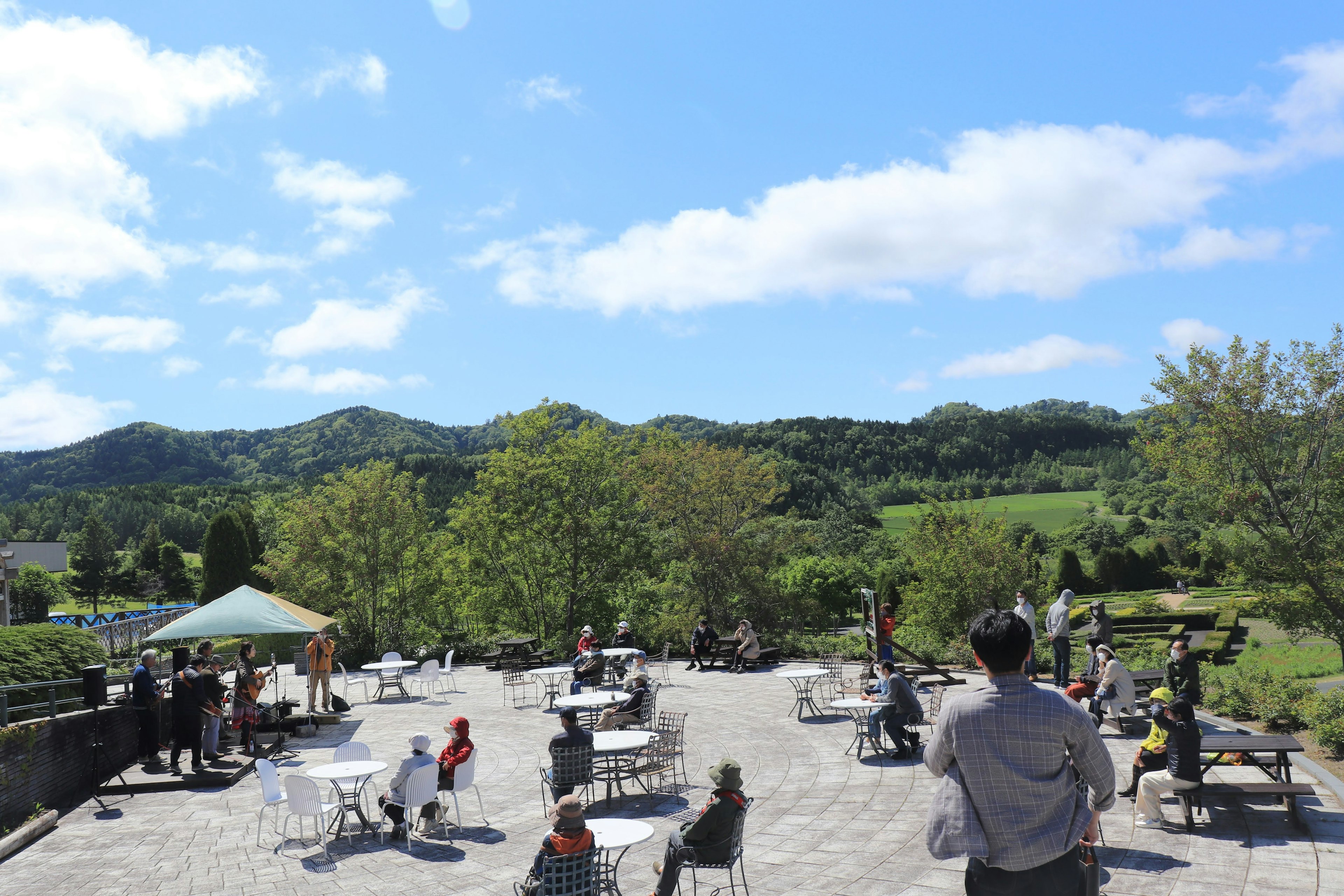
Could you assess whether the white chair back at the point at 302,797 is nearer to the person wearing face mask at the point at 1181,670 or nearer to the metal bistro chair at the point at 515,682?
the metal bistro chair at the point at 515,682

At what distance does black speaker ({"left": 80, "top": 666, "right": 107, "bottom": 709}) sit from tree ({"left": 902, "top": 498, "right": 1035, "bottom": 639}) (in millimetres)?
19412

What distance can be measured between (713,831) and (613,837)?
765 mm

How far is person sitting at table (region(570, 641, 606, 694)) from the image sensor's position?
14289mm

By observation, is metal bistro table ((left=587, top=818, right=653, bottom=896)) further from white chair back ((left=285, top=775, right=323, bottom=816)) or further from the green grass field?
the green grass field

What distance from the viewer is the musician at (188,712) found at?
10250 mm

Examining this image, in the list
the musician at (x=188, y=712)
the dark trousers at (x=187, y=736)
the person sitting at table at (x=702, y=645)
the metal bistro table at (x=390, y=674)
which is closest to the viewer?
the musician at (x=188, y=712)

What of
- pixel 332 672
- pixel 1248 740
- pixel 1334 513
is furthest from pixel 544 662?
pixel 1334 513

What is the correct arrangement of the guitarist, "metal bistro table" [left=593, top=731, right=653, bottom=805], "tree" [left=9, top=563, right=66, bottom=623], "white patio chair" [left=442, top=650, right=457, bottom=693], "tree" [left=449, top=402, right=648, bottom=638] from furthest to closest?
"tree" [left=9, top=563, right=66, bottom=623], "tree" [left=449, top=402, right=648, bottom=638], "white patio chair" [left=442, top=650, right=457, bottom=693], the guitarist, "metal bistro table" [left=593, top=731, right=653, bottom=805]

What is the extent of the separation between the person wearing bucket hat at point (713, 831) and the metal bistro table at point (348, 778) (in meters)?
3.64

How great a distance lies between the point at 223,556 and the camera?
1591 inches

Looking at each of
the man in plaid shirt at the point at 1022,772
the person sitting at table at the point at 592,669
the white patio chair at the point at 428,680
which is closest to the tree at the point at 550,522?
the white patio chair at the point at 428,680

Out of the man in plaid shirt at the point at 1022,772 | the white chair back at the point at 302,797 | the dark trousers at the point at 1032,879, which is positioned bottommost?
the white chair back at the point at 302,797

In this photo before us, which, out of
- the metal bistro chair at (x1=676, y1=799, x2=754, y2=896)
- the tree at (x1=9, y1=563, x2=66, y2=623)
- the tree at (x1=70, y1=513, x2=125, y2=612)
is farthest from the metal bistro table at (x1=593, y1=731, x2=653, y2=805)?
the tree at (x1=70, y1=513, x2=125, y2=612)

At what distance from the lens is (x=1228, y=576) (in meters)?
22.5
